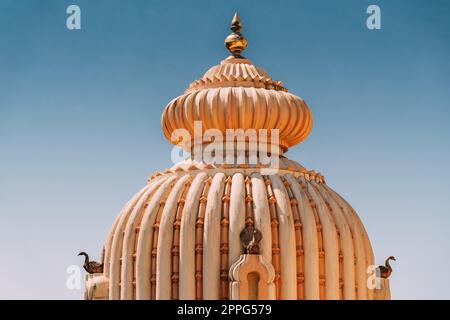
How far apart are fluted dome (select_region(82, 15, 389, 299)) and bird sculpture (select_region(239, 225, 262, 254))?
0.02 metres

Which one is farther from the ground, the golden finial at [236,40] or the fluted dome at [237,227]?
the golden finial at [236,40]

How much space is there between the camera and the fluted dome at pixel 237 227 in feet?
77.2

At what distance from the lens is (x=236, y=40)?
28062 millimetres

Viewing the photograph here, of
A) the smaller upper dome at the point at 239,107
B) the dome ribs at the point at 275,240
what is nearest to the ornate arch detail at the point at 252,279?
the dome ribs at the point at 275,240

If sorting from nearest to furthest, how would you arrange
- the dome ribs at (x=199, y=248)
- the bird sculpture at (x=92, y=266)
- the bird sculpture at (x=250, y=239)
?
1. the bird sculpture at (x=250, y=239)
2. the dome ribs at (x=199, y=248)
3. the bird sculpture at (x=92, y=266)

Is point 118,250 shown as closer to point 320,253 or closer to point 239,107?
point 239,107

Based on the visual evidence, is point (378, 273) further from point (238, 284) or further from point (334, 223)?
point (238, 284)

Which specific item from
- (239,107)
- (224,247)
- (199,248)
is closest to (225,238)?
(224,247)

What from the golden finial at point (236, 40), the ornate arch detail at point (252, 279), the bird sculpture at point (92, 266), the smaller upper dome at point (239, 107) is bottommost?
the ornate arch detail at point (252, 279)

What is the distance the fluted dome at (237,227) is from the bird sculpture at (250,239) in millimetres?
25

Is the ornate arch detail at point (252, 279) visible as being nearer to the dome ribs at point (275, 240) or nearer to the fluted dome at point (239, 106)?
the dome ribs at point (275, 240)

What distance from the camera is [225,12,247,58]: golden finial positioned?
2809cm

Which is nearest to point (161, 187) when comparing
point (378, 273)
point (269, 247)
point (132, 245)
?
point (132, 245)

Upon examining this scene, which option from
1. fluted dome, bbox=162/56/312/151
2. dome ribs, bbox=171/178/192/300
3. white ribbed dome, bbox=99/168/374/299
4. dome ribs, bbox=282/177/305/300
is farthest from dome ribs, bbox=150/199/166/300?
dome ribs, bbox=282/177/305/300
